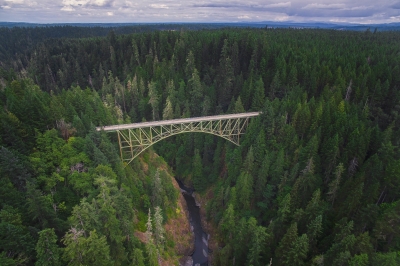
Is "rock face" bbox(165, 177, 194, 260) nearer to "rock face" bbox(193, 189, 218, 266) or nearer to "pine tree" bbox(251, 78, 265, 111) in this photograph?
"rock face" bbox(193, 189, 218, 266)

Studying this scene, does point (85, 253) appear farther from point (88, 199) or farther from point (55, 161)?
point (55, 161)

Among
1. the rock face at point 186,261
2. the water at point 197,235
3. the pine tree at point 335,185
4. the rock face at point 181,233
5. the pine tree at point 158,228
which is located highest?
the pine tree at point 335,185

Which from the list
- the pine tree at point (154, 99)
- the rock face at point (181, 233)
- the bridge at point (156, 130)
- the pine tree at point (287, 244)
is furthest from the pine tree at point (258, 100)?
the pine tree at point (287, 244)

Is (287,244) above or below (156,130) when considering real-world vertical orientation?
below

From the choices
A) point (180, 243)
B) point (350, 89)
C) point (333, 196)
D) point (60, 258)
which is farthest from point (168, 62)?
point (60, 258)

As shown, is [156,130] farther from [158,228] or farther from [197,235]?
[158,228]

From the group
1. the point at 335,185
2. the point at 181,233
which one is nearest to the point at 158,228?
Result: the point at 181,233

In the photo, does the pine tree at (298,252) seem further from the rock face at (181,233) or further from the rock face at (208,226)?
the rock face at (181,233)
